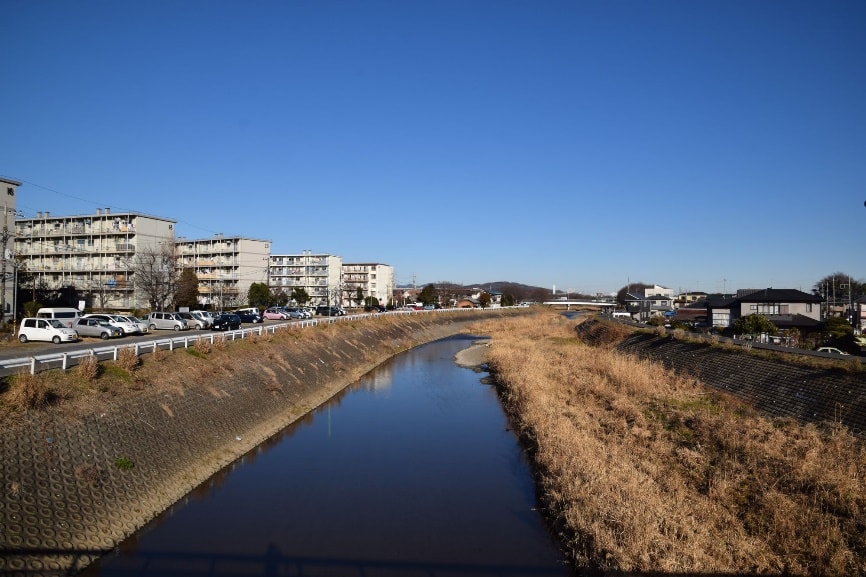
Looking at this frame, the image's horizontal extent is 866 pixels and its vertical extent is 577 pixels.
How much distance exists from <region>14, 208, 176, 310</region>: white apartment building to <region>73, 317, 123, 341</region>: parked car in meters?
32.6

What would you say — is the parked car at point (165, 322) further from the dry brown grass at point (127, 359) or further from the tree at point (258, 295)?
the tree at point (258, 295)

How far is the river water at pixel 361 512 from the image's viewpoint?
10391 millimetres

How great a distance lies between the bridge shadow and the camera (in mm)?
9797

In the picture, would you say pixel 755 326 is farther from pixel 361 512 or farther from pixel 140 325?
pixel 140 325

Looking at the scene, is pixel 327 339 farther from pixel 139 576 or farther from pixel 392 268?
pixel 392 268

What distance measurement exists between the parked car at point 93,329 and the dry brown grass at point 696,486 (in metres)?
23.1

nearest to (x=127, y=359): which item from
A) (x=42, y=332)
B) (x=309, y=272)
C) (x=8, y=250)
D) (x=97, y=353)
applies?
(x=97, y=353)

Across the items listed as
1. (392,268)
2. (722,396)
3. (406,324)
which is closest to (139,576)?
(722,396)

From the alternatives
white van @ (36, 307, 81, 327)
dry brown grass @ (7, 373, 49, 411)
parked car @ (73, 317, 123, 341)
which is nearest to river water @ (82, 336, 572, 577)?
dry brown grass @ (7, 373, 49, 411)

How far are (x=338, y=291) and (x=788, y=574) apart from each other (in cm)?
8224

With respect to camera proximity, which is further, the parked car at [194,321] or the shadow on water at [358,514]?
the parked car at [194,321]

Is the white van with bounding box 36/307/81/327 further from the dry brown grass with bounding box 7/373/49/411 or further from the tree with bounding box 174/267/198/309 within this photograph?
the tree with bounding box 174/267/198/309

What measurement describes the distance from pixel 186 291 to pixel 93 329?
28.0 metres

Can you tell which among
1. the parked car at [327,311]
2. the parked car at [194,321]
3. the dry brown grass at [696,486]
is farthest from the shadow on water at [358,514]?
the parked car at [327,311]
